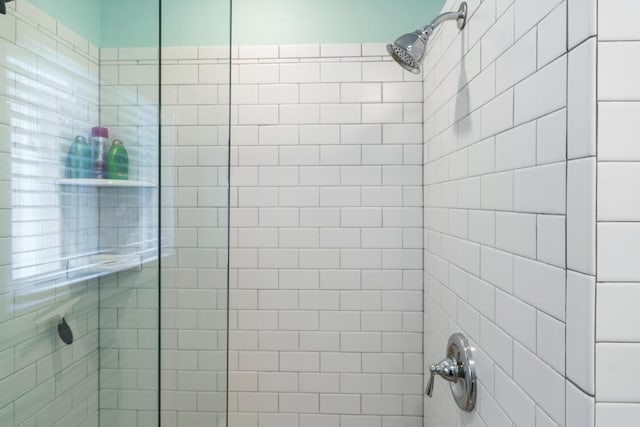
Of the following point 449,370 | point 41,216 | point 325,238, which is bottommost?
point 449,370

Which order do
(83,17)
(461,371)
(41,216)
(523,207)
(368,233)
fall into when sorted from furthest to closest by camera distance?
1. (368,233)
2. (83,17)
3. (41,216)
4. (461,371)
5. (523,207)

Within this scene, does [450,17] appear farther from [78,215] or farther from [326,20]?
[78,215]

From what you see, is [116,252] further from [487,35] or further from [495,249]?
[487,35]

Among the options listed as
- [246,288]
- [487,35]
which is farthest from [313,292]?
[487,35]

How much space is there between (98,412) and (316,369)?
0.85 m

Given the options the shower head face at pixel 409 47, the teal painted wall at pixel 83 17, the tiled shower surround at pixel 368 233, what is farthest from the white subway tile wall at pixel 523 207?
the teal painted wall at pixel 83 17

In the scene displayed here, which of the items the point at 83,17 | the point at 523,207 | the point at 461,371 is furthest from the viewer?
the point at 83,17

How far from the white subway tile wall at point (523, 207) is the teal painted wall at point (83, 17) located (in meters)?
1.25

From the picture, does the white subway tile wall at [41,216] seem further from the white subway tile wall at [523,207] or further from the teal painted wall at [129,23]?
the white subway tile wall at [523,207]

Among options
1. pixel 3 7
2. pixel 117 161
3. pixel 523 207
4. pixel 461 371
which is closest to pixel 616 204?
pixel 523 207

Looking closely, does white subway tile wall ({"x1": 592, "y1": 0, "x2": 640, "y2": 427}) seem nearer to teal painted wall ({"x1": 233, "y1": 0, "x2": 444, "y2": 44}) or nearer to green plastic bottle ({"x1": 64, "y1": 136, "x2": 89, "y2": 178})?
teal painted wall ({"x1": 233, "y1": 0, "x2": 444, "y2": 44})

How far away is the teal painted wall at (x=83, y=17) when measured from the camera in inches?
46.9

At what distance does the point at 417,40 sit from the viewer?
104 centimetres

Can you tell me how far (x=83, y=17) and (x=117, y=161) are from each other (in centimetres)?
53
